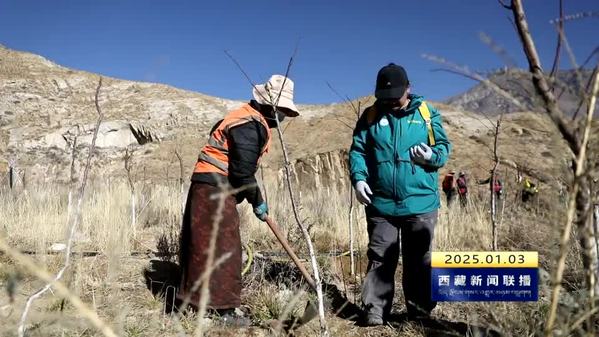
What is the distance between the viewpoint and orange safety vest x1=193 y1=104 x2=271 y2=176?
3168mm

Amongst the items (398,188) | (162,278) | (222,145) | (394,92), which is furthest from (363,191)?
(162,278)

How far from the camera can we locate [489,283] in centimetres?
258

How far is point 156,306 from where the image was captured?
355 cm

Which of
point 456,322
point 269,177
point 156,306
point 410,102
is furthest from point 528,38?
point 269,177

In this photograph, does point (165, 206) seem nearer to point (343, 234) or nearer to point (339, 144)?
point (343, 234)

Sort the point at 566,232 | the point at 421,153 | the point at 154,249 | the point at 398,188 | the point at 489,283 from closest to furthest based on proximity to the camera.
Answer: the point at 566,232, the point at 489,283, the point at 421,153, the point at 398,188, the point at 154,249

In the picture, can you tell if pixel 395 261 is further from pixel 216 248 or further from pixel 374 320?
pixel 216 248

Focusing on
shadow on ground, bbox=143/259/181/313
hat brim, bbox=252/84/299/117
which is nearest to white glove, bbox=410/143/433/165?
hat brim, bbox=252/84/299/117

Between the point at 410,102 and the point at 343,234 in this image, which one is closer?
the point at 410,102

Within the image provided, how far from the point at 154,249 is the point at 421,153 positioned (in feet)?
10.4

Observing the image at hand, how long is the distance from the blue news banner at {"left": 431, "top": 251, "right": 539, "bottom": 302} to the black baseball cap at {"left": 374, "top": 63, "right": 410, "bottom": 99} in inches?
44.5

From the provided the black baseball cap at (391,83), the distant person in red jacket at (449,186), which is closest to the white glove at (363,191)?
the black baseball cap at (391,83)

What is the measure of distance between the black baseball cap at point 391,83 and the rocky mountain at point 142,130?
13.3 m

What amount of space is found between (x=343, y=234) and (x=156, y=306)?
2.59 m
